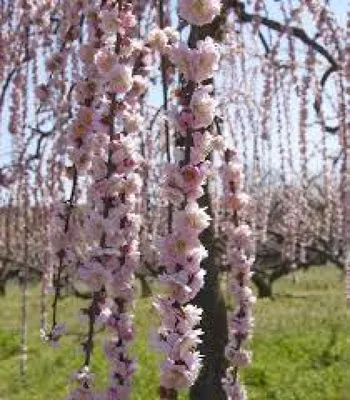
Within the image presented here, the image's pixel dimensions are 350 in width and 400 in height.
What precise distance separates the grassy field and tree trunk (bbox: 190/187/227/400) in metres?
2.73

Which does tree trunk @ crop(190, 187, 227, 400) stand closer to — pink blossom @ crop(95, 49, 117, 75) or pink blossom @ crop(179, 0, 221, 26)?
pink blossom @ crop(95, 49, 117, 75)

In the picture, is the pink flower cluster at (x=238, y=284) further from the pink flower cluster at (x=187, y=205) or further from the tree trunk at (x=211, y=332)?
the tree trunk at (x=211, y=332)

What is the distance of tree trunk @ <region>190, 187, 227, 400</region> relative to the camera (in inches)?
237

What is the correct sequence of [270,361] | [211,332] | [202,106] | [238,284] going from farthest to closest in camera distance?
[270,361], [211,332], [238,284], [202,106]

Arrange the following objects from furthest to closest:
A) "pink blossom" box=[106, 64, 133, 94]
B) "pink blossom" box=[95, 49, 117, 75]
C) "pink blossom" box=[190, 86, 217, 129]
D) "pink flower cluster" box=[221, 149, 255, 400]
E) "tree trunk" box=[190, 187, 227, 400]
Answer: "tree trunk" box=[190, 187, 227, 400] → "pink flower cluster" box=[221, 149, 255, 400] → "pink blossom" box=[95, 49, 117, 75] → "pink blossom" box=[106, 64, 133, 94] → "pink blossom" box=[190, 86, 217, 129]

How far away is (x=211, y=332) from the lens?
6340mm

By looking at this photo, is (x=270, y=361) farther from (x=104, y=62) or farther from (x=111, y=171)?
(x=104, y=62)

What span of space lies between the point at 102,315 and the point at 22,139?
7.85 feet

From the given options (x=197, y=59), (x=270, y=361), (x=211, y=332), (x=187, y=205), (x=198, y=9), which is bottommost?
(x=270, y=361)

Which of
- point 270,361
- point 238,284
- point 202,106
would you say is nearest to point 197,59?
point 202,106

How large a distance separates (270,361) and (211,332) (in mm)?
4338

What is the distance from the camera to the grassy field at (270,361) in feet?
30.9

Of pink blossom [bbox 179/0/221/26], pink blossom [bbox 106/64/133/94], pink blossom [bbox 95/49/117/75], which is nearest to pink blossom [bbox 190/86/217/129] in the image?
pink blossom [bbox 179/0/221/26]

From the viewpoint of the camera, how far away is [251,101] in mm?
7367
